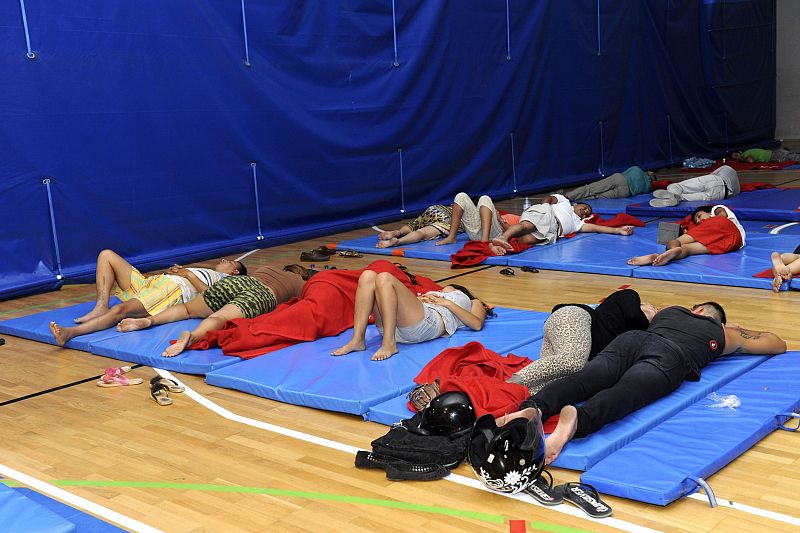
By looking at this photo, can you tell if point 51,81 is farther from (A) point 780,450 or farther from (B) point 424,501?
(A) point 780,450

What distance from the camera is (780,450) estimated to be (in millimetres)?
3424

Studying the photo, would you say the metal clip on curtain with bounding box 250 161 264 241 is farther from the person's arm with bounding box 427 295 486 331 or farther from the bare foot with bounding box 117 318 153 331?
the person's arm with bounding box 427 295 486 331

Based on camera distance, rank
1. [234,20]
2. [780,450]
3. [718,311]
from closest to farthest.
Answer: [780,450]
[718,311]
[234,20]

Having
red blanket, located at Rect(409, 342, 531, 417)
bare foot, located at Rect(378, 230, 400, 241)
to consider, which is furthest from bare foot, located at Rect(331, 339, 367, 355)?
bare foot, located at Rect(378, 230, 400, 241)

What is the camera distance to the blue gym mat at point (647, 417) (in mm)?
3301

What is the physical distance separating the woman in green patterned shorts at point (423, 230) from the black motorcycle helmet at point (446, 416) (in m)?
4.91

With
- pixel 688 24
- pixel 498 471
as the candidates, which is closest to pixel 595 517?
pixel 498 471

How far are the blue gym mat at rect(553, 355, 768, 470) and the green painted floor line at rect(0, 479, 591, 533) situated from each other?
1.41 feet

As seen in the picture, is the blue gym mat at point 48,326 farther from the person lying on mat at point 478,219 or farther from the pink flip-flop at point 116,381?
the person lying on mat at point 478,219

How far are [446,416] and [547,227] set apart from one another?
478 cm

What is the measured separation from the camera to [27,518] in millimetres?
2791

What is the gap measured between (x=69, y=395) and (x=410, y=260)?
3998mm

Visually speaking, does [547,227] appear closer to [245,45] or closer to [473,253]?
[473,253]

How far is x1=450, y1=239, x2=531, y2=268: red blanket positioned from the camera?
7.54 m
